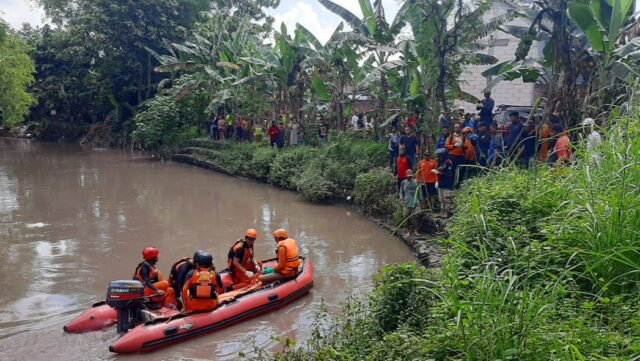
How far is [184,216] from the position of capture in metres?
14.4

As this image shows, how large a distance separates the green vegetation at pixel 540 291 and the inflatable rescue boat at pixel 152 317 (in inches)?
93.6

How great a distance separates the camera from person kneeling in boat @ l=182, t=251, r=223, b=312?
23.2ft

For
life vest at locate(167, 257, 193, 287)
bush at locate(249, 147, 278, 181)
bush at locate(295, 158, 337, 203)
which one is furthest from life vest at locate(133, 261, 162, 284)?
bush at locate(249, 147, 278, 181)

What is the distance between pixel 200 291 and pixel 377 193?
6.93 meters

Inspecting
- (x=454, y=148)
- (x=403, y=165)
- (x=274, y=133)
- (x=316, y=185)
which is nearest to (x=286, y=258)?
(x=403, y=165)

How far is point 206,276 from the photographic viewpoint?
23.2ft

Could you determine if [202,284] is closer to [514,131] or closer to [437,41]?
[514,131]

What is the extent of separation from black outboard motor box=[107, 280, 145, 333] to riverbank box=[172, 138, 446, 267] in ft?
15.0

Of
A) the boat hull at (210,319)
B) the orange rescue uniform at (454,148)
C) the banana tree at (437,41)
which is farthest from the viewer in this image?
the banana tree at (437,41)

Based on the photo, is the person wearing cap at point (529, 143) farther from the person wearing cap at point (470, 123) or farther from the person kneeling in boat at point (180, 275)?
the person kneeling in boat at point (180, 275)

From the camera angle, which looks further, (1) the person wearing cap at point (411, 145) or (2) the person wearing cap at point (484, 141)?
(1) the person wearing cap at point (411, 145)

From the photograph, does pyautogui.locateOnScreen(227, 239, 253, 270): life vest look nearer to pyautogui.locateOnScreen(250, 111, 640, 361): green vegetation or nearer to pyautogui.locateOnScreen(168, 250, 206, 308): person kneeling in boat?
pyautogui.locateOnScreen(168, 250, 206, 308): person kneeling in boat

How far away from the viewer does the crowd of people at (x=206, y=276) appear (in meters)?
7.14

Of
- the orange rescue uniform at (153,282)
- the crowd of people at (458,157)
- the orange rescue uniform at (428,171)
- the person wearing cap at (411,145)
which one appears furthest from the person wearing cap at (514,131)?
the orange rescue uniform at (153,282)
